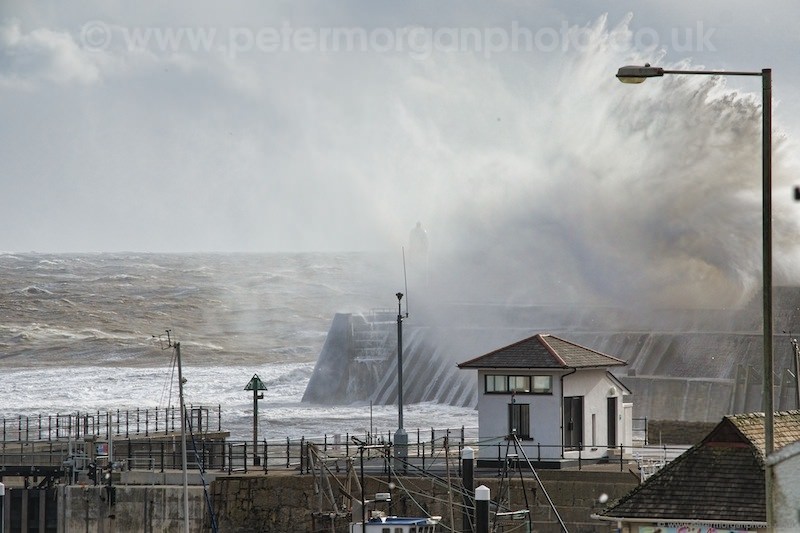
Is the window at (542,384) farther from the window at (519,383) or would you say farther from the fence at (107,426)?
the fence at (107,426)

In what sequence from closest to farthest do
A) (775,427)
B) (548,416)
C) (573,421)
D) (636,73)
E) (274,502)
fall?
(636,73) → (775,427) → (274,502) → (548,416) → (573,421)

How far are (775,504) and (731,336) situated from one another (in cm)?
4495

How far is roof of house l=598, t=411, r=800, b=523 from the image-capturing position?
18.4m

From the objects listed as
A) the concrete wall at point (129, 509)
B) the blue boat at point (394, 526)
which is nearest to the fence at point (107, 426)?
the concrete wall at point (129, 509)

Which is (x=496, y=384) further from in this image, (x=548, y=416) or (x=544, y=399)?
(x=548, y=416)

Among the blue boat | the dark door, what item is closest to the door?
the dark door

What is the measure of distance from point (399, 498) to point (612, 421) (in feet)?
21.1

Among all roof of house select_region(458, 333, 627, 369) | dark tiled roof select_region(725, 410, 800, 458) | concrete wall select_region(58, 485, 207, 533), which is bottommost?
concrete wall select_region(58, 485, 207, 533)

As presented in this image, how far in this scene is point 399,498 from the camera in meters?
30.5

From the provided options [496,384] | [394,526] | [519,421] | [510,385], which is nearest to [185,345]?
[496,384]

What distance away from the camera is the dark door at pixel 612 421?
34.8m

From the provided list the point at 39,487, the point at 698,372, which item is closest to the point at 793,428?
the point at 39,487

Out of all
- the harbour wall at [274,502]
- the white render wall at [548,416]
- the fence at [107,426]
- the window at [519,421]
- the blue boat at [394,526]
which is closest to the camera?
the blue boat at [394,526]

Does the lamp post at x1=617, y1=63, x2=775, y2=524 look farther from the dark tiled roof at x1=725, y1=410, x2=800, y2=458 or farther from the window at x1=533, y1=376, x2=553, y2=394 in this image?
the window at x1=533, y1=376, x2=553, y2=394
